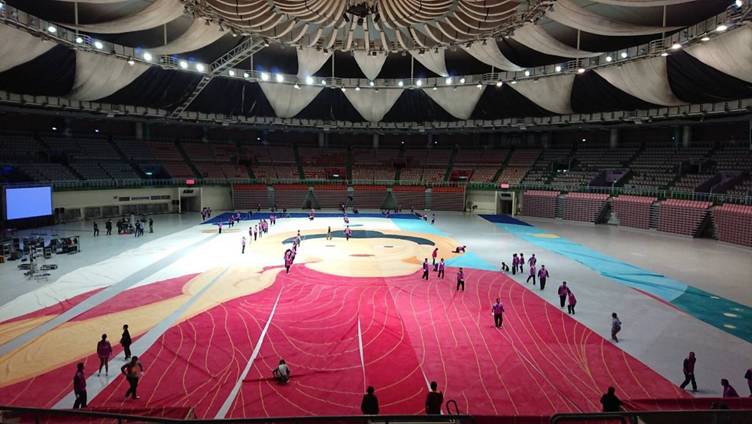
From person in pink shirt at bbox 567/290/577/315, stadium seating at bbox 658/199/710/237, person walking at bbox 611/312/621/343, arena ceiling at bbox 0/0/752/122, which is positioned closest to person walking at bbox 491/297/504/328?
person in pink shirt at bbox 567/290/577/315

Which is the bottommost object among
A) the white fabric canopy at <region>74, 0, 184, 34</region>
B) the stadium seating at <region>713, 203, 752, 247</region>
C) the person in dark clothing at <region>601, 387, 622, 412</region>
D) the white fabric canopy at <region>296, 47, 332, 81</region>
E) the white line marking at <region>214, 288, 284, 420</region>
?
the white line marking at <region>214, 288, 284, 420</region>

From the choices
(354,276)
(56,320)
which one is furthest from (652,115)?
(56,320)

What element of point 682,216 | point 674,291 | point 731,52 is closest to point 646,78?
point 731,52

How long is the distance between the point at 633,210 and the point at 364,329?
3829cm

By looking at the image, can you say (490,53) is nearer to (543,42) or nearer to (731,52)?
(543,42)

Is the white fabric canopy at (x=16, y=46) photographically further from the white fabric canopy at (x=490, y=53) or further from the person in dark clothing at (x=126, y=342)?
the white fabric canopy at (x=490, y=53)

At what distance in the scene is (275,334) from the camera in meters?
15.9

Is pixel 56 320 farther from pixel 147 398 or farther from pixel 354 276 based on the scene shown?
pixel 354 276

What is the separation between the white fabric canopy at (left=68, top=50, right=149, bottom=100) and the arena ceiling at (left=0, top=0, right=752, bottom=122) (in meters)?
0.11

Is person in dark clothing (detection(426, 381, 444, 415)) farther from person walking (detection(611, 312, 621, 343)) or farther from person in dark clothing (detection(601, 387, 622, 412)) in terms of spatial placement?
person walking (detection(611, 312, 621, 343))

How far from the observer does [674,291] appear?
70.3 ft

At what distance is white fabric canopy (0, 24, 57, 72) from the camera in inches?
1062

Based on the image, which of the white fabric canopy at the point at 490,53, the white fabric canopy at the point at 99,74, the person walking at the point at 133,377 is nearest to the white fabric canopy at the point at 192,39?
the white fabric canopy at the point at 99,74

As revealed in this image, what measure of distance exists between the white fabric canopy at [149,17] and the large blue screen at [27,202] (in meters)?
16.8
